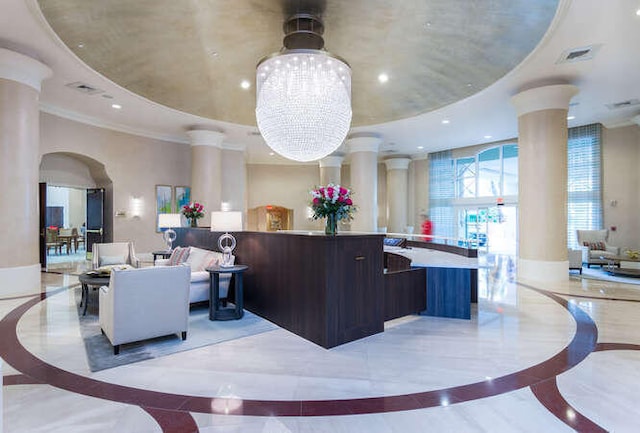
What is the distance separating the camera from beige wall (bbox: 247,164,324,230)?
1611 centimetres

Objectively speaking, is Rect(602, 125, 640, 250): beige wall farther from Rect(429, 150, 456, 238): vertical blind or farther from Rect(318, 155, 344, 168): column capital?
Rect(318, 155, 344, 168): column capital

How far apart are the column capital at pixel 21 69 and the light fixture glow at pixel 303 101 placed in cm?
420

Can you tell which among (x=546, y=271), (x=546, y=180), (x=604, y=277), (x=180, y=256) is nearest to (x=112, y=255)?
(x=180, y=256)

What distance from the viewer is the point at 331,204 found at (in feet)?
13.0

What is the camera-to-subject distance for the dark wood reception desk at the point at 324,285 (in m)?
3.72

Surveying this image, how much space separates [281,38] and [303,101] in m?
1.59

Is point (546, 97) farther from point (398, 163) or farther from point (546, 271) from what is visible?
point (398, 163)

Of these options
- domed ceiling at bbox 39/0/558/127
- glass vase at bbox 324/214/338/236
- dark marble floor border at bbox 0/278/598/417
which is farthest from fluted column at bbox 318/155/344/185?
dark marble floor border at bbox 0/278/598/417

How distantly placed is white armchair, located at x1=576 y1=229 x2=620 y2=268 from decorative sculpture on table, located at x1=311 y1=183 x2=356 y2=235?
27.4ft

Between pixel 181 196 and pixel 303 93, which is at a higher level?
pixel 303 93

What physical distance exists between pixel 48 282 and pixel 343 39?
7.73 meters

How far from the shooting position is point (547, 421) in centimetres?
240

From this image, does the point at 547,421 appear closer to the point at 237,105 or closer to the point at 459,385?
the point at 459,385

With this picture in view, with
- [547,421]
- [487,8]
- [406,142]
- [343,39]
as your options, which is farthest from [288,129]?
[406,142]
